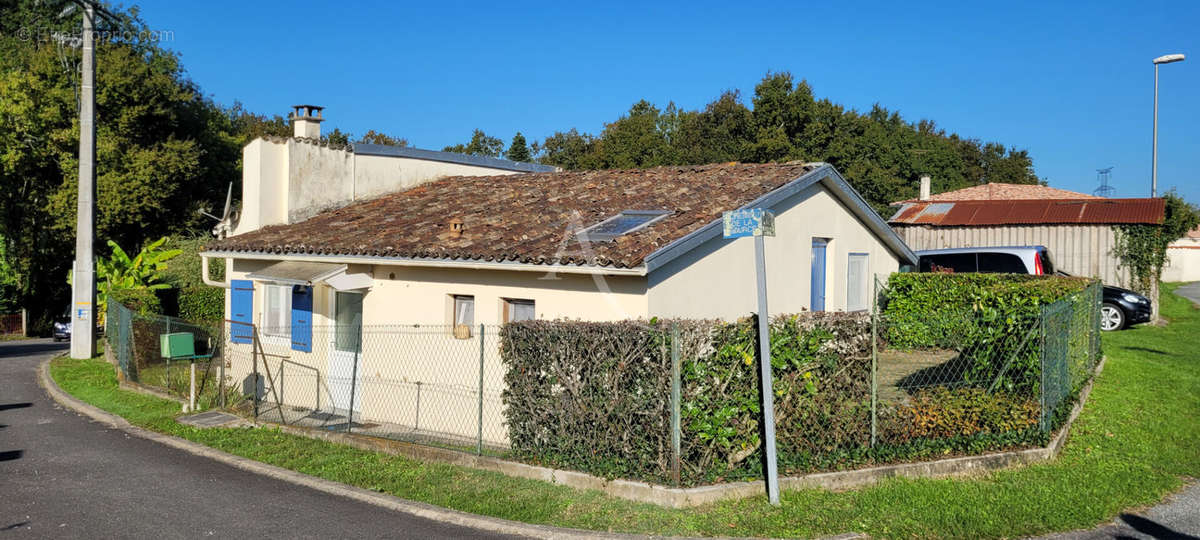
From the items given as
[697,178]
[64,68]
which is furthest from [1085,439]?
[64,68]

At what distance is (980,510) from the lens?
705 cm

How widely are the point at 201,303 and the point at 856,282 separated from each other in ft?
56.8

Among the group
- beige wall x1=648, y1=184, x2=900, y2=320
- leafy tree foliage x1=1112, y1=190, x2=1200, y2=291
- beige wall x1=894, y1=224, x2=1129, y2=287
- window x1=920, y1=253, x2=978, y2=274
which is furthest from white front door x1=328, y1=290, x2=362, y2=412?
leafy tree foliage x1=1112, y1=190, x2=1200, y2=291

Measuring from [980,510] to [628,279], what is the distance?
14.6 ft

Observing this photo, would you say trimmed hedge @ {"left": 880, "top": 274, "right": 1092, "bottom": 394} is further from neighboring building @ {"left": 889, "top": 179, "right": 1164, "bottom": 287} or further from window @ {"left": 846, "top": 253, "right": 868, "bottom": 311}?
neighboring building @ {"left": 889, "top": 179, "right": 1164, "bottom": 287}

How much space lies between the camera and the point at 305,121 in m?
16.5

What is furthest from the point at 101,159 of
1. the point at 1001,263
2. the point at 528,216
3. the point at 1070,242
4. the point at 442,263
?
the point at 1070,242

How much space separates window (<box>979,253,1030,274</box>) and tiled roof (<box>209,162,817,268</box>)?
718cm

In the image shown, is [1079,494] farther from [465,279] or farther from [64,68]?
[64,68]

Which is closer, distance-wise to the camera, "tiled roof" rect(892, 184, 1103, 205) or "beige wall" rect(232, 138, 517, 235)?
"beige wall" rect(232, 138, 517, 235)

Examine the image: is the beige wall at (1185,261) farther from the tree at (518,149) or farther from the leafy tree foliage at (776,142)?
the tree at (518,149)

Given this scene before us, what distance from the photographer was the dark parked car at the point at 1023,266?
18000 millimetres

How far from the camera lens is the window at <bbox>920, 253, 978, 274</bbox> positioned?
18812 mm

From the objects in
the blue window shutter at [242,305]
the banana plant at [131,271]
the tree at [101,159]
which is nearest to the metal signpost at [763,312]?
the blue window shutter at [242,305]
